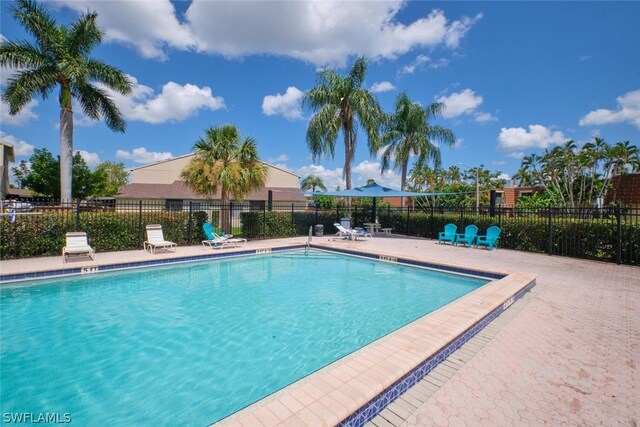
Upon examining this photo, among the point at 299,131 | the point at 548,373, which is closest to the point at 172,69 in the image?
the point at 299,131

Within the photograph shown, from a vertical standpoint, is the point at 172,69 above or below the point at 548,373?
above

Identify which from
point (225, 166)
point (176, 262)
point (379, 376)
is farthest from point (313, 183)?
point (379, 376)

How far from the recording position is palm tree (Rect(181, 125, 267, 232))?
44.1 feet

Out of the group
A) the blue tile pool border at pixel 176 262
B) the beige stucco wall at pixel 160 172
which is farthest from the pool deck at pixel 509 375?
the beige stucco wall at pixel 160 172

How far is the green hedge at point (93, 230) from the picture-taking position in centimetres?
922

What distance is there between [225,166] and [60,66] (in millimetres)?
9026

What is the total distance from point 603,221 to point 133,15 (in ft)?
59.4

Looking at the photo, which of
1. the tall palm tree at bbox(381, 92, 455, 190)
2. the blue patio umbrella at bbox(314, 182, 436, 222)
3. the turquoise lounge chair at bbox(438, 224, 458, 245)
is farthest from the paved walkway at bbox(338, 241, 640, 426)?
the tall palm tree at bbox(381, 92, 455, 190)

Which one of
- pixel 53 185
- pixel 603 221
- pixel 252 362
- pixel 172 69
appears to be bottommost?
pixel 252 362

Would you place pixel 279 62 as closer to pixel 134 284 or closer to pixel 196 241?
pixel 196 241

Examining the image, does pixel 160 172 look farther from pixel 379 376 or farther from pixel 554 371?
pixel 554 371

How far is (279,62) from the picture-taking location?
18.2m

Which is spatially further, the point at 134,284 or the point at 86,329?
the point at 134,284

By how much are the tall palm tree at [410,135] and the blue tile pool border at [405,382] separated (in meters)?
18.8
